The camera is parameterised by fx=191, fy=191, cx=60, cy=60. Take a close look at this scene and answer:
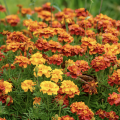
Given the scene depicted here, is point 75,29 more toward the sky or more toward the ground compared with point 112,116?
more toward the sky

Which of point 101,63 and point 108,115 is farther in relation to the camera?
point 101,63

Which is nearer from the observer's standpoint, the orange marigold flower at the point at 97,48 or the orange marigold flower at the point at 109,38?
the orange marigold flower at the point at 97,48

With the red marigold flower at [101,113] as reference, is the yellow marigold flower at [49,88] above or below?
above

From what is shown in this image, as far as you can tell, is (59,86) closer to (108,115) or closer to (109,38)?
(108,115)

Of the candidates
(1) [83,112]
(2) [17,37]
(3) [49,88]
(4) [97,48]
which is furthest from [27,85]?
(4) [97,48]

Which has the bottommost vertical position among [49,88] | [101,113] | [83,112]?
[101,113]

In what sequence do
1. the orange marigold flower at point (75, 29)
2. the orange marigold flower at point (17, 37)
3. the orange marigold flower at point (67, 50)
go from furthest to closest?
the orange marigold flower at point (75, 29), the orange marigold flower at point (17, 37), the orange marigold flower at point (67, 50)

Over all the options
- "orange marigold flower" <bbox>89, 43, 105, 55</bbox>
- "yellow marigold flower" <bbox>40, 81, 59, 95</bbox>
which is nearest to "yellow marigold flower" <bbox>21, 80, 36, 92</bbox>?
"yellow marigold flower" <bbox>40, 81, 59, 95</bbox>

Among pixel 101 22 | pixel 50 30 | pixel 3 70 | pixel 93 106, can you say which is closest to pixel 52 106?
pixel 93 106

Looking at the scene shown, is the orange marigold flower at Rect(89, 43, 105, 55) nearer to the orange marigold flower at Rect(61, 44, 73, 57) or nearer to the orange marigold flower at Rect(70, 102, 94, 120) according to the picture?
the orange marigold flower at Rect(61, 44, 73, 57)

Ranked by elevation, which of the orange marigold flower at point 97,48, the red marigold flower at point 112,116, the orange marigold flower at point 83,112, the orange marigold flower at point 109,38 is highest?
the orange marigold flower at point 109,38

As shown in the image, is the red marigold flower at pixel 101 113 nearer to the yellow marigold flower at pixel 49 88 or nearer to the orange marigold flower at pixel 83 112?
the orange marigold flower at pixel 83 112

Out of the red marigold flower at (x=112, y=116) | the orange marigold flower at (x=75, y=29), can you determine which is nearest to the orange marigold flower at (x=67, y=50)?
the orange marigold flower at (x=75, y=29)

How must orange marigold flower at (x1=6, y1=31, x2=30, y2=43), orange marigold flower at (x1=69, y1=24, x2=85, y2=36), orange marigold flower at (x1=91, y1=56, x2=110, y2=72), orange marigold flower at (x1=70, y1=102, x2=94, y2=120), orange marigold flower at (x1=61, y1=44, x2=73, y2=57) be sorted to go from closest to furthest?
1. orange marigold flower at (x1=70, y1=102, x2=94, y2=120)
2. orange marigold flower at (x1=91, y1=56, x2=110, y2=72)
3. orange marigold flower at (x1=61, y1=44, x2=73, y2=57)
4. orange marigold flower at (x1=6, y1=31, x2=30, y2=43)
5. orange marigold flower at (x1=69, y1=24, x2=85, y2=36)
